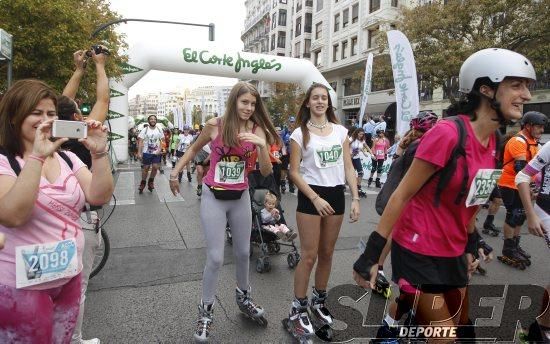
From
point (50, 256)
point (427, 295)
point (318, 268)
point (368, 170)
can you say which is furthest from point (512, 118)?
point (368, 170)

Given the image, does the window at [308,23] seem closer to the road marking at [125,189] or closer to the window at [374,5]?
the window at [374,5]

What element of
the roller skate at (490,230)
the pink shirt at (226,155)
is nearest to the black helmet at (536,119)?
the roller skate at (490,230)

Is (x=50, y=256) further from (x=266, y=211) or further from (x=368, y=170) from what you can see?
(x=368, y=170)

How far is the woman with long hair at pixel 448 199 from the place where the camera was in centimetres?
191

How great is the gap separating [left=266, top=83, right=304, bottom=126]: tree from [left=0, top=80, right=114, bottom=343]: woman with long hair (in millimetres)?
40109

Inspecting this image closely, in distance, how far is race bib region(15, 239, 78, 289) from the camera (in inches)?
65.5

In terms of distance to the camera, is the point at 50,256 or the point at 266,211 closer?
the point at 50,256

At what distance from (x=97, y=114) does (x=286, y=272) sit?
9.99 ft

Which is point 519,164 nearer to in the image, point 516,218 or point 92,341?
point 516,218

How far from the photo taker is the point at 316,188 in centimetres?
318

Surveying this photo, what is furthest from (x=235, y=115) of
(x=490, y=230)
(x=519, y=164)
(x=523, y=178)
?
(x=490, y=230)

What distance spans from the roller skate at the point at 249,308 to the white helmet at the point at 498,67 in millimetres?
2400

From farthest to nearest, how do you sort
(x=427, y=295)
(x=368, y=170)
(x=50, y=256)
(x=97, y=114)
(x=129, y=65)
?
(x=129, y=65), (x=368, y=170), (x=97, y=114), (x=427, y=295), (x=50, y=256)

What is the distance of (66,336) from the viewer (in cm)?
189
